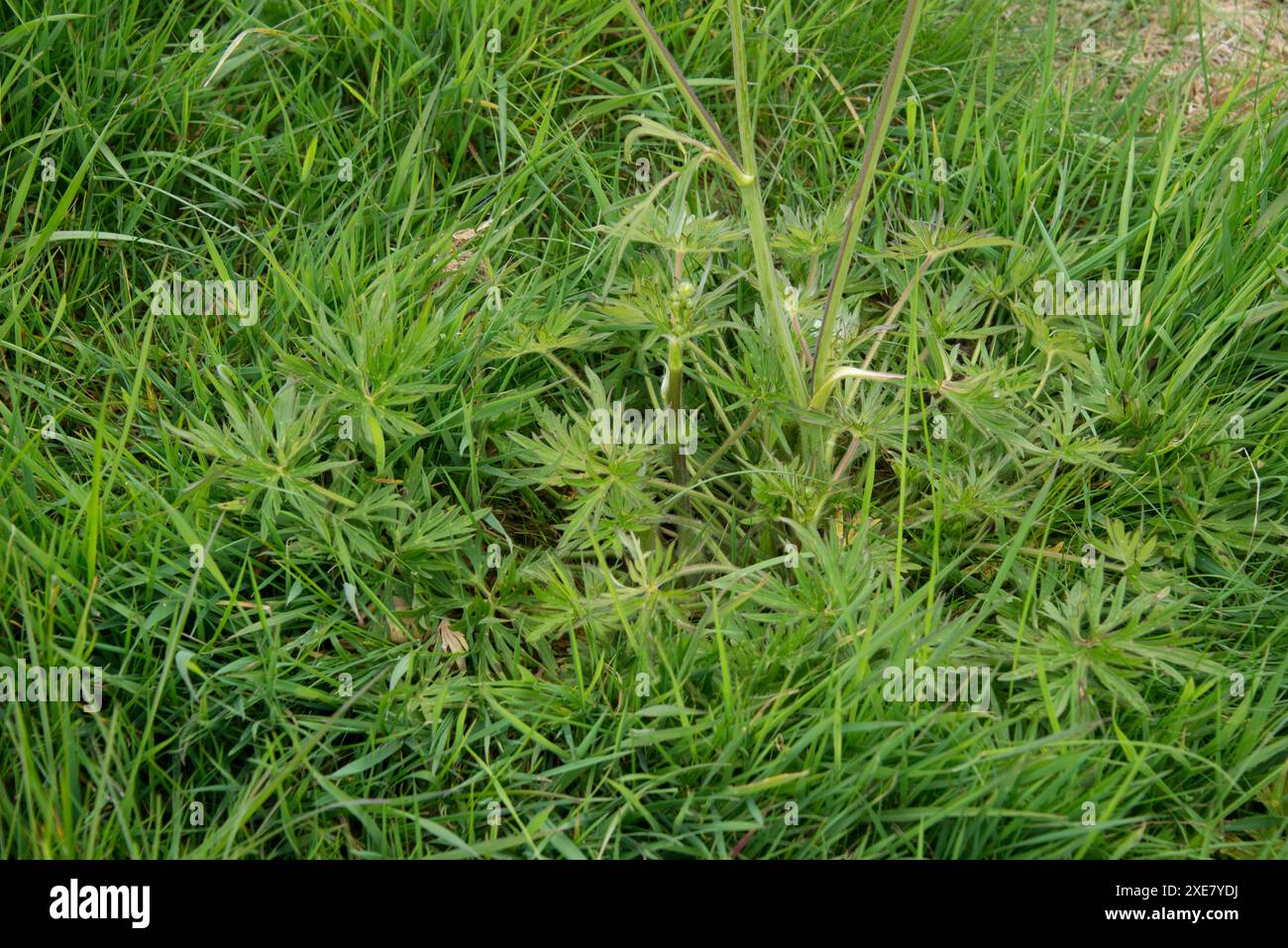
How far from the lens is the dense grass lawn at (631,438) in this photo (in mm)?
1991

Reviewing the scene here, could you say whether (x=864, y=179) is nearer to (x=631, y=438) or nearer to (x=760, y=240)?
(x=760, y=240)

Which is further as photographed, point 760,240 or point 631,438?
point 631,438

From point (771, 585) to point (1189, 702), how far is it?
0.81 meters

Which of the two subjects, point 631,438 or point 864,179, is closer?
point 864,179

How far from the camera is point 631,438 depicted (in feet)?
7.51

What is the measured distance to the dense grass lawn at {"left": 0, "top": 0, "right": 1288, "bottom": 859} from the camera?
1991mm


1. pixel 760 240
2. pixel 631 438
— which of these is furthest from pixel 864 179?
pixel 631 438

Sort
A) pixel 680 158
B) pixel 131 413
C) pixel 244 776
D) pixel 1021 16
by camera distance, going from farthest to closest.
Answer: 1. pixel 1021 16
2. pixel 680 158
3. pixel 131 413
4. pixel 244 776

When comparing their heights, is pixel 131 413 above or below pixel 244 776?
above

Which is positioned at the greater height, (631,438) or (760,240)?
(760,240)

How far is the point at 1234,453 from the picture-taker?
96.2 inches
